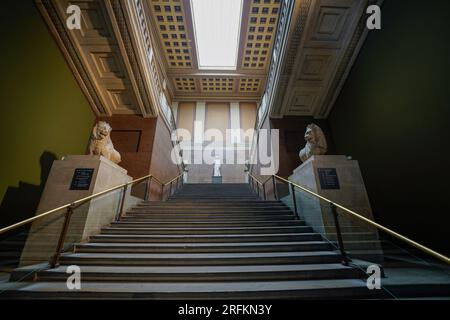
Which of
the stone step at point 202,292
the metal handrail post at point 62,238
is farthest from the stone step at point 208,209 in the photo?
the stone step at point 202,292

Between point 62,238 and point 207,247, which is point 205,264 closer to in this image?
point 207,247

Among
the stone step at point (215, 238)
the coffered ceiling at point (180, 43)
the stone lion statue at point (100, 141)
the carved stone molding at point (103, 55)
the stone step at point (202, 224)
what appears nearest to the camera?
the stone step at point (215, 238)

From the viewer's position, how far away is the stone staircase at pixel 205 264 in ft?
6.89

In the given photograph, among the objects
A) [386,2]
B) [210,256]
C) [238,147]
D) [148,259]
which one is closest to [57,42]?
[148,259]

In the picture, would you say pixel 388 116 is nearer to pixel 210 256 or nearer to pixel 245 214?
pixel 245 214

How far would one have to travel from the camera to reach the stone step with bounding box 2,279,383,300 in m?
2.05

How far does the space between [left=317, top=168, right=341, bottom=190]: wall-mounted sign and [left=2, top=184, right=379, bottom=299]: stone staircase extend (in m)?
0.92

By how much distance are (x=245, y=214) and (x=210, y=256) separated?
215cm

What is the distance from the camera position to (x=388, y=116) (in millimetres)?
5512

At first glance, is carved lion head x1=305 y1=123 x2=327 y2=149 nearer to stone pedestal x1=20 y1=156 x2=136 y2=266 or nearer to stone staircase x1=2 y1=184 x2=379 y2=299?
stone staircase x1=2 y1=184 x2=379 y2=299

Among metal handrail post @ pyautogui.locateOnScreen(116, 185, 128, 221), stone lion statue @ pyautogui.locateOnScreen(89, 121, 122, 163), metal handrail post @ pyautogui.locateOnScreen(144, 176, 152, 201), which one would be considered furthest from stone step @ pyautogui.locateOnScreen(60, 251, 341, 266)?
metal handrail post @ pyautogui.locateOnScreen(144, 176, 152, 201)

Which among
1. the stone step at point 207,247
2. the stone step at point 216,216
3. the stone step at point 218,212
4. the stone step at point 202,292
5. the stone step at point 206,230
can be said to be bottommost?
the stone step at point 202,292

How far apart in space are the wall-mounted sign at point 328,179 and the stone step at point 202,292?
2316 millimetres

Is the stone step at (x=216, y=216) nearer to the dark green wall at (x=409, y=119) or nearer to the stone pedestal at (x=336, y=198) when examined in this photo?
the stone pedestal at (x=336, y=198)
